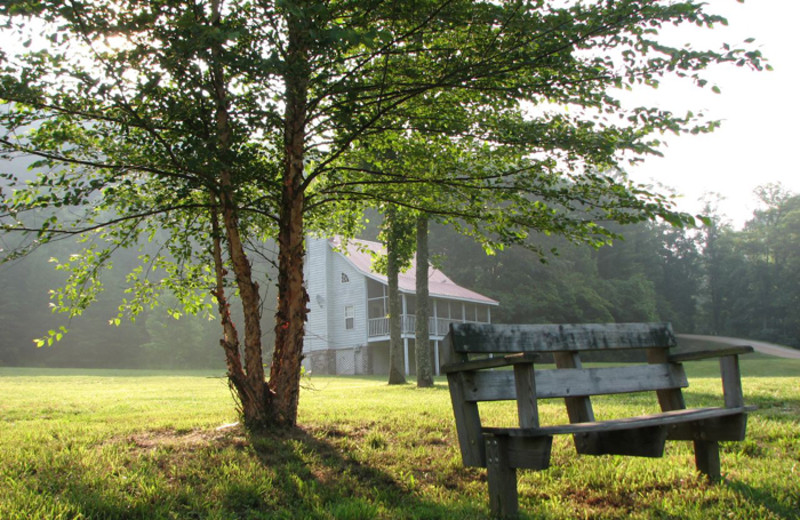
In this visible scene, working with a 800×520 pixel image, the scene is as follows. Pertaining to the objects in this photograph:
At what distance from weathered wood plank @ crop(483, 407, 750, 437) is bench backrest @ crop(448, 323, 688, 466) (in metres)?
0.10

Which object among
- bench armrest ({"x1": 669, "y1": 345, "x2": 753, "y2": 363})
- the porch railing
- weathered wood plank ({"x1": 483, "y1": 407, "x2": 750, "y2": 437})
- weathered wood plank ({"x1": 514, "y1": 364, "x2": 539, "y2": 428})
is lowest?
weathered wood plank ({"x1": 483, "y1": 407, "x2": 750, "y2": 437})

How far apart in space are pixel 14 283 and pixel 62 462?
51275 millimetres

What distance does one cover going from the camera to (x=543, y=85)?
19.6 feet

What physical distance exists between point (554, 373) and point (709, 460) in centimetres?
157

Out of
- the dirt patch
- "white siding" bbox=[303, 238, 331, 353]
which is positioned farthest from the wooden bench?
"white siding" bbox=[303, 238, 331, 353]

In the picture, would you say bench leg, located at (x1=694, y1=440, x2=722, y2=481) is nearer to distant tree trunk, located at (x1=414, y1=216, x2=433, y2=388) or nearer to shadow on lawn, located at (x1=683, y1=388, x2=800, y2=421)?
shadow on lawn, located at (x1=683, y1=388, x2=800, y2=421)

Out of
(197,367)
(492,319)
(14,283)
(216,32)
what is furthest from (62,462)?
(14,283)

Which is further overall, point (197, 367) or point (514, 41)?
point (197, 367)

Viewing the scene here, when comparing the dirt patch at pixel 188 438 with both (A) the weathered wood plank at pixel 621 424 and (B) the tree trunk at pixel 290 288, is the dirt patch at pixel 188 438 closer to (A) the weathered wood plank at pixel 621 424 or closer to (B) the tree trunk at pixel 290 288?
(B) the tree trunk at pixel 290 288

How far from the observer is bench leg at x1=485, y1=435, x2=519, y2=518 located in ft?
12.4

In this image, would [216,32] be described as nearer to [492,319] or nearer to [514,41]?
[514,41]

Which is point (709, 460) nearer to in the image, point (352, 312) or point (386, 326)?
point (386, 326)

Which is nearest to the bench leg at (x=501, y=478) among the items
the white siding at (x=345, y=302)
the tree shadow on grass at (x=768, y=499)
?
the tree shadow on grass at (x=768, y=499)

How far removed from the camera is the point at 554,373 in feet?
13.5
